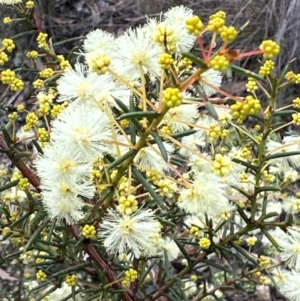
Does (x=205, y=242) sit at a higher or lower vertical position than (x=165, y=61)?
lower

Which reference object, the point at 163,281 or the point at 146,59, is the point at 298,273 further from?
the point at 146,59

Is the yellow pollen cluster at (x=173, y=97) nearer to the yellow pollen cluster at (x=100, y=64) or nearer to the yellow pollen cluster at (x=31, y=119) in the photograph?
the yellow pollen cluster at (x=100, y=64)

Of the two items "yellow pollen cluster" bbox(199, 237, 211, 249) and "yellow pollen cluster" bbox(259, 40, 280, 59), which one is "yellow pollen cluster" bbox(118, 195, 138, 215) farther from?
"yellow pollen cluster" bbox(199, 237, 211, 249)

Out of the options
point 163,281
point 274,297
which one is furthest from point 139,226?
point 274,297

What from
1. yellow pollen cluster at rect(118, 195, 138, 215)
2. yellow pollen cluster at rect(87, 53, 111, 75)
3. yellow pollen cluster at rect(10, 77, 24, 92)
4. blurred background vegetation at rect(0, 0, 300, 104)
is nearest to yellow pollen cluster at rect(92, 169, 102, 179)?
yellow pollen cluster at rect(118, 195, 138, 215)

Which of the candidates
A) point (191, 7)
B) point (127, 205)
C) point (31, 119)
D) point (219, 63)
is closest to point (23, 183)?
point (31, 119)

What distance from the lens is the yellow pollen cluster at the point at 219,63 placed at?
2.76 feet

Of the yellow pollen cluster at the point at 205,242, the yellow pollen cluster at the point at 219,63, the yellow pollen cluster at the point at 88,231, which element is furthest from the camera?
the yellow pollen cluster at the point at 205,242

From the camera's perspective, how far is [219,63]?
0.84 metres

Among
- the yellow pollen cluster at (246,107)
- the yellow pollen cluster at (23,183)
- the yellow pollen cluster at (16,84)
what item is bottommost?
the yellow pollen cluster at (23,183)

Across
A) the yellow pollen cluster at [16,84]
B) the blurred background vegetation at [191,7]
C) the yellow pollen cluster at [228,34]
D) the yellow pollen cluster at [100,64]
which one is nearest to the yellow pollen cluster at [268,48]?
the yellow pollen cluster at [228,34]

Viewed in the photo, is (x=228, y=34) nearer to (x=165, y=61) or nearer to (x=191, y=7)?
(x=165, y=61)

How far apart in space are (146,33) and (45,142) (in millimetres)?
367

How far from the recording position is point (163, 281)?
1777 millimetres
